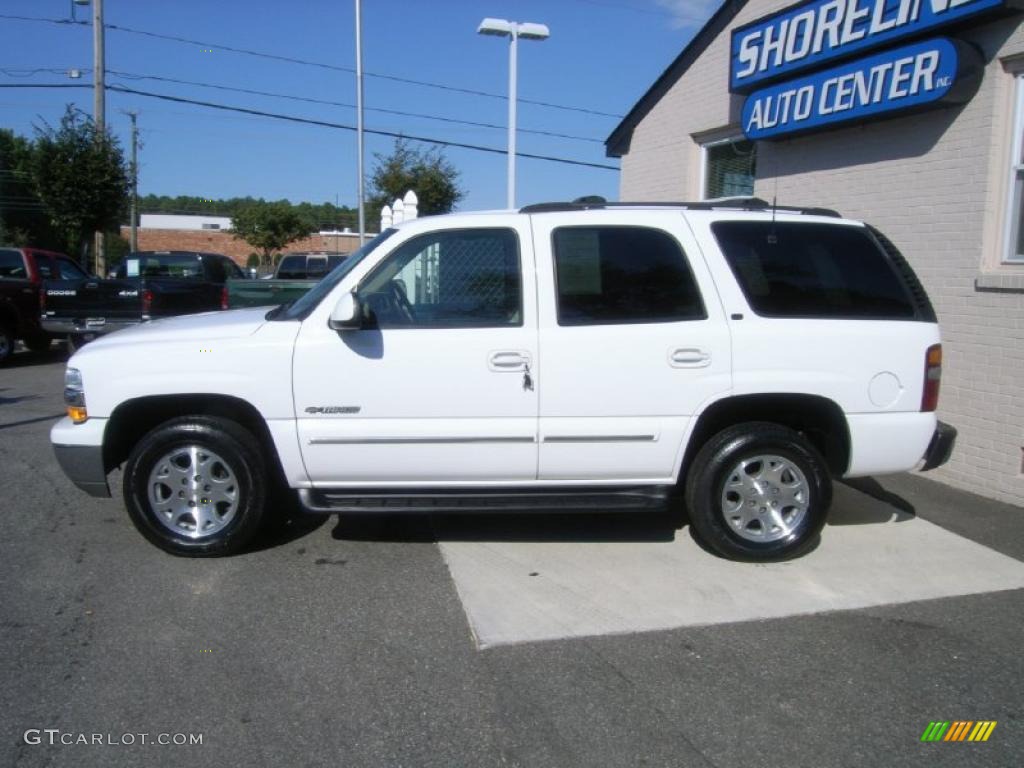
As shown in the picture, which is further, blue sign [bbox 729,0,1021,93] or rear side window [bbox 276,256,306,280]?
rear side window [bbox 276,256,306,280]

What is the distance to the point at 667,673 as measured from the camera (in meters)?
3.60

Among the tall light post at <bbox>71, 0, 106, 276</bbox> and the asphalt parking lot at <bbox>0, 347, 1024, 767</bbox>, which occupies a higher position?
the tall light post at <bbox>71, 0, 106, 276</bbox>

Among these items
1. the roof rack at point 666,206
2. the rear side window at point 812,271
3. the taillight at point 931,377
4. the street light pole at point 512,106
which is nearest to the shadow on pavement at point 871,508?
the taillight at point 931,377

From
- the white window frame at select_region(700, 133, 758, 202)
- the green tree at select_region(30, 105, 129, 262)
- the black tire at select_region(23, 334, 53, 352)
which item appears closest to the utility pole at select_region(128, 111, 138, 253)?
the green tree at select_region(30, 105, 129, 262)

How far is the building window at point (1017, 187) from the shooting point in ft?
20.1

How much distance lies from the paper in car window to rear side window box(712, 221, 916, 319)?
728 millimetres

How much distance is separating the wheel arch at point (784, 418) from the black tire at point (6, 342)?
12756 mm

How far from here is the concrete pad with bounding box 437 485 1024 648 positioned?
414cm

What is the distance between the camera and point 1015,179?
6191 millimetres

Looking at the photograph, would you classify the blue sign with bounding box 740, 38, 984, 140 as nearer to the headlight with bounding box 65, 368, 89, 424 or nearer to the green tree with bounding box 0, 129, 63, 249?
the headlight with bounding box 65, 368, 89, 424

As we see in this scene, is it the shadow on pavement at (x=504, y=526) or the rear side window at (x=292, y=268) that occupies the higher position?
the rear side window at (x=292, y=268)

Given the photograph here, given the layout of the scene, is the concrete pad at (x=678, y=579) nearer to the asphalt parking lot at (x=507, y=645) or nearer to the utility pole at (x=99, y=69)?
the asphalt parking lot at (x=507, y=645)

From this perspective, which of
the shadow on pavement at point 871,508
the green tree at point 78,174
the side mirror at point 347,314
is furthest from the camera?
the green tree at point 78,174

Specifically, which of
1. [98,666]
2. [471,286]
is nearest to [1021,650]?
[471,286]
